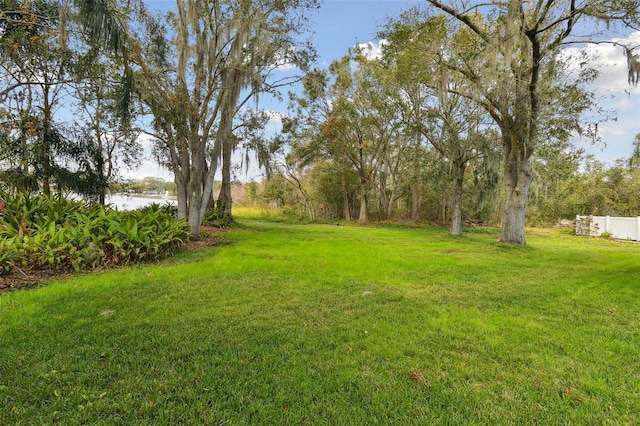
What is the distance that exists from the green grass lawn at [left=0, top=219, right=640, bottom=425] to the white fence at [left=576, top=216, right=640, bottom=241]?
10386mm

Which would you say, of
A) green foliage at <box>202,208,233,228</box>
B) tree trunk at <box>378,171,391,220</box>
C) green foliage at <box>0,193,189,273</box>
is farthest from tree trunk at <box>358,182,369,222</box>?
green foliage at <box>0,193,189,273</box>

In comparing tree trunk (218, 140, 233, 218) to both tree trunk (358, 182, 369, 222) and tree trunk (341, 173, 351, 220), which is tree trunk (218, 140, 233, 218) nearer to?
tree trunk (358, 182, 369, 222)

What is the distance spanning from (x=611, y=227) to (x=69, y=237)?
1760 centimetres

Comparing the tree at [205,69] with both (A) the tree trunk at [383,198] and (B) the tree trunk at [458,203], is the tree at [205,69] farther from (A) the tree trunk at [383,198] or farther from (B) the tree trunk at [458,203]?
(A) the tree trunk at [383,198]

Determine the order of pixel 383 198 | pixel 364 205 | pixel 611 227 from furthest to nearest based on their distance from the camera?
pixel 383 198 → pixel 364 205 → pixel 611 227

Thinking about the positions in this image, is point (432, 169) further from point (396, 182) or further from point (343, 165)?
point (343, 165)

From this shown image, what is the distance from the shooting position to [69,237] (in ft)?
15.3

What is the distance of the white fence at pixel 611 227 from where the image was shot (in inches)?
467

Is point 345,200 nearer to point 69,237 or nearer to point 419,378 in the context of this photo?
point 69,237

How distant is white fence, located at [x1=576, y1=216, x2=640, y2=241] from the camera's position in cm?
1185

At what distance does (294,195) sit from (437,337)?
67.7 ft

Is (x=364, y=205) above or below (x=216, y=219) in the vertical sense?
above

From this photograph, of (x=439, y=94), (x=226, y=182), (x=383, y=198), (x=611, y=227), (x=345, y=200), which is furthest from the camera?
(x=345, y=200)

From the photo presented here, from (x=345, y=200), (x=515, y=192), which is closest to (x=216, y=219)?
(x=515, y=192)
